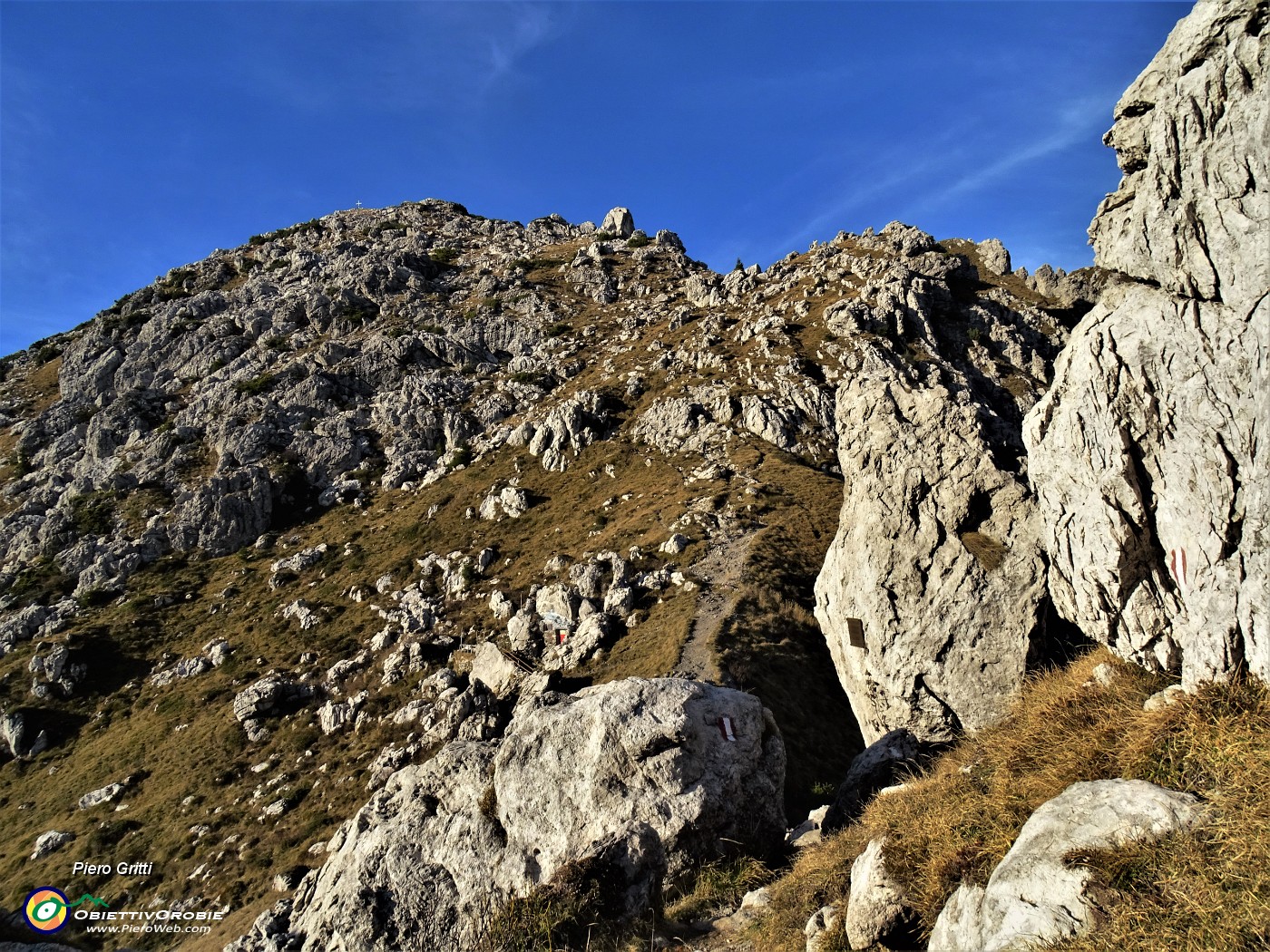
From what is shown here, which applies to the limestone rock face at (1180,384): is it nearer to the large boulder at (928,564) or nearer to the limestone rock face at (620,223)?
the large boulder at (928,564)

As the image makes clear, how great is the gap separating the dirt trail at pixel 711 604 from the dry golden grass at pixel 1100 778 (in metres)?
21.4

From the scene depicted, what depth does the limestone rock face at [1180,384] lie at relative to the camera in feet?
28.9

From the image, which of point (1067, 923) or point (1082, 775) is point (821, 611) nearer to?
point (1082, 775)

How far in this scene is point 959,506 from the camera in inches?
767

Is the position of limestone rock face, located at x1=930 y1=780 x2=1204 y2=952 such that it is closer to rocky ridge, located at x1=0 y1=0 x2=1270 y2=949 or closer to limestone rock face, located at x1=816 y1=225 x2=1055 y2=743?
rocky ridge, located at x1=0 y1=0 x2=1270 y2=949

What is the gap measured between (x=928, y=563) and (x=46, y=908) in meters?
52.0

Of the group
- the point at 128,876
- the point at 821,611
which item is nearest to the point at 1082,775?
the point at 821,611

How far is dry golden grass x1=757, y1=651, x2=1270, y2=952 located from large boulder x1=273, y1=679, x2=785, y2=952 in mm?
2403

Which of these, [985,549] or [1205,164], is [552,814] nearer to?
[985,549]

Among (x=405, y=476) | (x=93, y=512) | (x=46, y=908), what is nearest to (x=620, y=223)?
(x=405, y=476)

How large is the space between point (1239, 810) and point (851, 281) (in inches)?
3615

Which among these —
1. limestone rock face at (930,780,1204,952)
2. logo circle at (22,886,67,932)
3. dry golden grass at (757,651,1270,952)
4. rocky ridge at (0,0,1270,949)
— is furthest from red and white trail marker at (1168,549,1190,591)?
logo circle at (22,886,67,932)

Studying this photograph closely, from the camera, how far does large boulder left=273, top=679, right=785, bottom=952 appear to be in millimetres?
12492

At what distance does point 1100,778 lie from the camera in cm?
811
